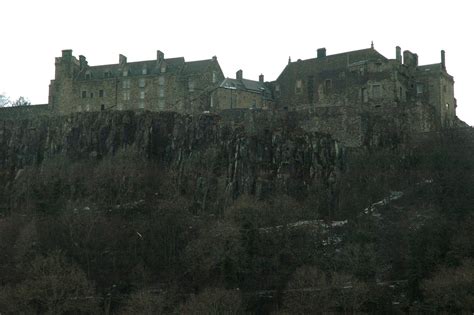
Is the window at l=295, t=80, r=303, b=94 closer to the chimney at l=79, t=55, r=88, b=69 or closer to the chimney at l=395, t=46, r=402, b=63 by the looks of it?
the chimney at l=395, t=46, r=402, b=63

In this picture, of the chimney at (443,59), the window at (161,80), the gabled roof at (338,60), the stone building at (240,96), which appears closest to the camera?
the chimney at (443,59)

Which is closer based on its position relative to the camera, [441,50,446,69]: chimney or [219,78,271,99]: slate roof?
[441,50,446,69]: chimney

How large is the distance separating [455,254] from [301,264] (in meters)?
11.9

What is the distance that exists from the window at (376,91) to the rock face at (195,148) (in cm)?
647

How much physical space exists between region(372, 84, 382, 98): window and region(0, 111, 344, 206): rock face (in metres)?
6.47

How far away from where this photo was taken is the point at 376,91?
73.7 metres

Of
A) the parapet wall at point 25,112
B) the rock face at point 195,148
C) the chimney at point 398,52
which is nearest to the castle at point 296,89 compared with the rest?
the chimney at point 398,52

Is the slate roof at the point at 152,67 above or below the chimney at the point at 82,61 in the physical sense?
below

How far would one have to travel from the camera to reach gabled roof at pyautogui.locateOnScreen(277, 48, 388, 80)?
76.8 metres

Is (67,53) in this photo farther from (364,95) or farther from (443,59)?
(443,59)

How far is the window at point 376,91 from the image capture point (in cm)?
7344

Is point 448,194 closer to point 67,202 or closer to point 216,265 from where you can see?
point 216,265

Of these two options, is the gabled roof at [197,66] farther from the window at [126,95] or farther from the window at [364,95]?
the window at [364,95]

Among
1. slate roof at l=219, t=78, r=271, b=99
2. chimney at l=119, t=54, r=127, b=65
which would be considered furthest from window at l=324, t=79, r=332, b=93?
chimney at l=119, t=54, r=127, b=65
